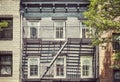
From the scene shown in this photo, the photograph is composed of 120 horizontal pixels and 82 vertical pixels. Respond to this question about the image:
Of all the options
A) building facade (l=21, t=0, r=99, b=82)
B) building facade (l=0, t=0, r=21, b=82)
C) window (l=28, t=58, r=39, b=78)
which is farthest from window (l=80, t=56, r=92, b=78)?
building facade (l=0, t=0, r=21, b=82)

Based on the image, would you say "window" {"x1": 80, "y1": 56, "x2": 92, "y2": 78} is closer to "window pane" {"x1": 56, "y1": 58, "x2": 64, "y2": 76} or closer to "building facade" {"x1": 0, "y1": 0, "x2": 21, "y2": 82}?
"window pane" {"x1": 56, "y1": 58, "x2": 64, "y2": 76}

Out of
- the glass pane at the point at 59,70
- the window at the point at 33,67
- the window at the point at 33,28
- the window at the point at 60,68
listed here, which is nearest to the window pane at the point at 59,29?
the window at the point at 33,28

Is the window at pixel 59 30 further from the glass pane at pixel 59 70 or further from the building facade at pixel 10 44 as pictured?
the building facade at pixel 10 44

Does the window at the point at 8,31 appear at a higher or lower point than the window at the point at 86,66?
higher

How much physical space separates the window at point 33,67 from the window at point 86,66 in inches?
142

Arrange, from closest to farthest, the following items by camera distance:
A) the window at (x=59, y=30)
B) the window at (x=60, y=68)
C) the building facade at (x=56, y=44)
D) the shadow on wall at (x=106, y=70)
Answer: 1. the shadow on wall at (x=106, y=70)
2. the building facade at (x=56, y=44)
3. the window at (x=60, y=68)
4. the window at (x=59, y=30)

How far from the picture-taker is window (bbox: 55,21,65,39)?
120 ft

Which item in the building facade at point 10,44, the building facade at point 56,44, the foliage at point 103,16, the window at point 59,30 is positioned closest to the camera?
the foliage at point 103,16

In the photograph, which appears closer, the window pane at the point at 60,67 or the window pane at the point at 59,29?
the window pane at the point at 60,67

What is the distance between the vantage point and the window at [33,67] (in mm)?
36062

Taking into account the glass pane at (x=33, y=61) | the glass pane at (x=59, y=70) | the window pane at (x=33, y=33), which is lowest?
the glass pane at (x=59, y=70)

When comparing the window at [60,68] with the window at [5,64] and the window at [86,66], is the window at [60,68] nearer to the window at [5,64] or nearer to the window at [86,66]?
the window at [86,66]

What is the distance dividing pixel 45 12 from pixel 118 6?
372 inches

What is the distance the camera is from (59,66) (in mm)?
36125
